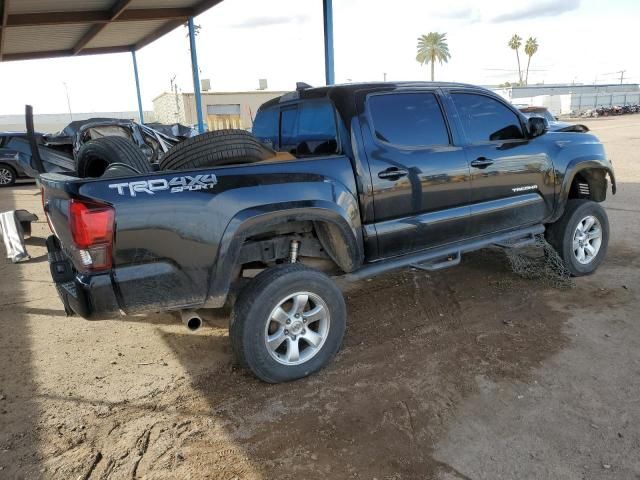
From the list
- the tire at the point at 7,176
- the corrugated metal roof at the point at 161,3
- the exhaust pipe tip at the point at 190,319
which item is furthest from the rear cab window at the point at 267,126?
the tire at the point at 7,176

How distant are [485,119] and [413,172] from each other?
1.17 metres

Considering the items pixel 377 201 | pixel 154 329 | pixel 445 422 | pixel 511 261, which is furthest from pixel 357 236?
pixel 511 261

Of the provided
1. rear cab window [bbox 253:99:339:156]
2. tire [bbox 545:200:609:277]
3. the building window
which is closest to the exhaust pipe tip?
rear cab window [bbox 253:99:339:156]

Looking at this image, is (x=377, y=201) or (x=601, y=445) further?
(x=377, y=201)

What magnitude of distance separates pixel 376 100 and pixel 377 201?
0.80m

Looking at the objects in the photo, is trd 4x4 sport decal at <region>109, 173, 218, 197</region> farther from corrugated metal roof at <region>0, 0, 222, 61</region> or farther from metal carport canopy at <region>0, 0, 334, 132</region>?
corrugated metal roof at <region>0, 0, 222, 61</region>

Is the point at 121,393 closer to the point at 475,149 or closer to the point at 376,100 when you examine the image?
the point at 376,100

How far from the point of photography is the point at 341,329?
3.68 meters

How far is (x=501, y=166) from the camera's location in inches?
180

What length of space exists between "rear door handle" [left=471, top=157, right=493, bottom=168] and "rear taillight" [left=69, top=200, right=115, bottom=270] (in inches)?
115

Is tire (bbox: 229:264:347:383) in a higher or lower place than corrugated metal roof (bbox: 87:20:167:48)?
lower

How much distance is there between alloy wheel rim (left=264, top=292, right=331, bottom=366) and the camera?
345cm

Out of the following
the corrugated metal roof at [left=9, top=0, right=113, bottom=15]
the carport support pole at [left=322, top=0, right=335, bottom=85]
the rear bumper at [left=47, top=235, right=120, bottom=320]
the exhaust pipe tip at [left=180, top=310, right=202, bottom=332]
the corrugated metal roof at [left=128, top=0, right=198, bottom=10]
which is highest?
the corrugated metal roof at [left=128, top=0, right=198, bottom=10]

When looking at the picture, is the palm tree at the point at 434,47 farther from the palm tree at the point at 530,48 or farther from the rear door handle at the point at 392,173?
the rear door handle at the point at 392,173
